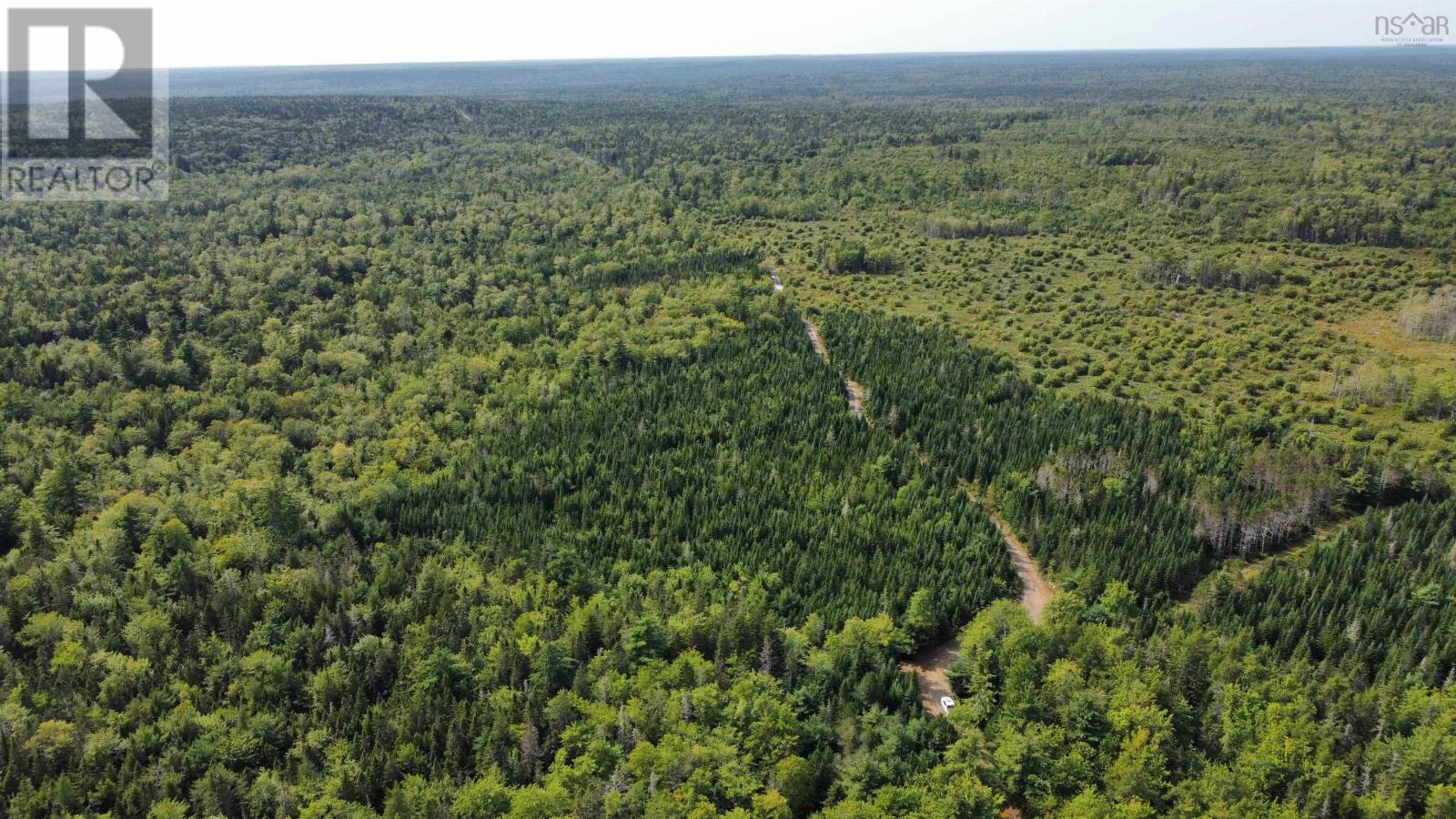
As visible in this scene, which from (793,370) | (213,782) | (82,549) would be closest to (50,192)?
(82,549)

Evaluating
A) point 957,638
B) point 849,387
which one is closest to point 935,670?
point 957,638

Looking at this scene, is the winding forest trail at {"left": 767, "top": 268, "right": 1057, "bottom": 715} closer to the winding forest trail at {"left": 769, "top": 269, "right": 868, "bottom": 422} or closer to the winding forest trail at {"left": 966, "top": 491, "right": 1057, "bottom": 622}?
the winding forest trail at {"left": 966, "top": 491, "right": 1057, "bottom": 622}

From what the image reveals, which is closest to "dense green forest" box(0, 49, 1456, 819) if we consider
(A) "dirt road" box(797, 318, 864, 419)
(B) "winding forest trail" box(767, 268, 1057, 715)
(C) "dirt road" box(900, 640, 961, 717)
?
(C) "dirt road" box(900, 640, 961, 717)

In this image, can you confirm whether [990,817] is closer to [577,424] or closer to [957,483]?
[957,483]

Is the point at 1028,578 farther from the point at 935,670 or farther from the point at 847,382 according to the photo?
the point at 847,382

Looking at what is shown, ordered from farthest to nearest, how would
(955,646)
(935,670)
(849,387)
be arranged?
(849,387), (955,646), (935,670)

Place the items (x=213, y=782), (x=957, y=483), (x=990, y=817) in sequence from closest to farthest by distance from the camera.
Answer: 1. (x=990, y=817)
2. (x=213, y=782)
3. (x=957, y=483)

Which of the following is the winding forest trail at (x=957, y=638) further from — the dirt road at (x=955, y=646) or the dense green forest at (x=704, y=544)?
the dense green forest at (x=704, y=544)

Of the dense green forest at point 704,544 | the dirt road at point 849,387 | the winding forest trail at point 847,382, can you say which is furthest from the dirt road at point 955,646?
the winding forest trail at point 847,382
